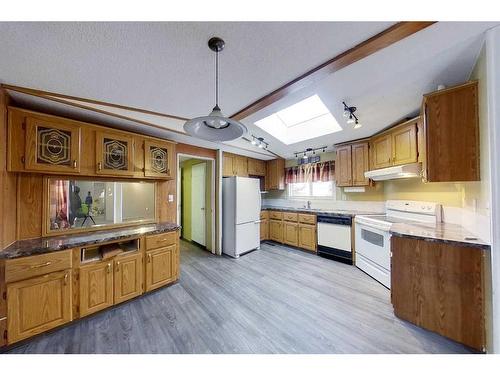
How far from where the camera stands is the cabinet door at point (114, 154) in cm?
217

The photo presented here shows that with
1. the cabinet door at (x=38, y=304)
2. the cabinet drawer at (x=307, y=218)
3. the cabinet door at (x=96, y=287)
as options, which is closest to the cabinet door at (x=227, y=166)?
the cabinet drawer at (x=307, y=218)

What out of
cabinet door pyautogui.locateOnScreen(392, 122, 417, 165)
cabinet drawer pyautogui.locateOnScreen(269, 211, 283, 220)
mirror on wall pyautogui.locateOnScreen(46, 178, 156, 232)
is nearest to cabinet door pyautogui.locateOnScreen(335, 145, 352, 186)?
cabinet door pyautogui.locateOnScreen(392, 122, 417, 165)

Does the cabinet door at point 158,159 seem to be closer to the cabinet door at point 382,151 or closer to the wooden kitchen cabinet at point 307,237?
the wooden kitchen cabinet at point 307,237

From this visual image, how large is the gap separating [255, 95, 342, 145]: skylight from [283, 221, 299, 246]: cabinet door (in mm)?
1797

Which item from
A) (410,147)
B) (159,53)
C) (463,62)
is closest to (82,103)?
(159,53)

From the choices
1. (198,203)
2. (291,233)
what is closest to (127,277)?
(198,203)

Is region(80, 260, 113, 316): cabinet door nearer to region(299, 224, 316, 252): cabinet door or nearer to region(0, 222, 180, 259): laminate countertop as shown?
region(0, 222, 180, 259): laminate countertop

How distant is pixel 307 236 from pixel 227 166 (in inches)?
89.3

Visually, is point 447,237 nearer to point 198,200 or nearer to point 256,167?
point 256,167

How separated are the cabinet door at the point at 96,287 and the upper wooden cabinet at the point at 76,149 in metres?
1.03

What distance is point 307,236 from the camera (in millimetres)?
3889

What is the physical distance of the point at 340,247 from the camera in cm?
335

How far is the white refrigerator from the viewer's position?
3686mm
